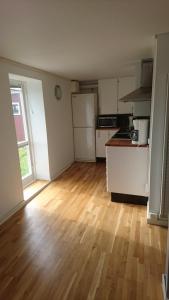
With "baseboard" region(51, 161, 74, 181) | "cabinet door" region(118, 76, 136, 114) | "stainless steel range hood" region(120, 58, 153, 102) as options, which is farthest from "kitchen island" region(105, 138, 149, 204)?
"cabinet door" region(118, 76, 136, 114)

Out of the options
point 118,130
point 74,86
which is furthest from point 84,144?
point 74,86

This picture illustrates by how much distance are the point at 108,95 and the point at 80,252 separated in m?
3.85

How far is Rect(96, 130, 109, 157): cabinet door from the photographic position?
4.95 meters

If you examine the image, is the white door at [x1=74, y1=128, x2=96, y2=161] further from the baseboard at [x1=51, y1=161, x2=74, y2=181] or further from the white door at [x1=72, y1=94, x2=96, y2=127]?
the baseboard at [x1=51, y1=161, x2=74, y2=181]

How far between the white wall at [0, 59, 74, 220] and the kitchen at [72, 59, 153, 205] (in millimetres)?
604

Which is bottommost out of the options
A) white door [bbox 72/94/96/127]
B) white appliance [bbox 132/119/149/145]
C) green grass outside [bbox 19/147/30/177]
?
green grass outside [bbox 19/147/30/177]

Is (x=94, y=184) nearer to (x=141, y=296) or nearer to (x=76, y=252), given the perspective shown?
(x=76, y=252)

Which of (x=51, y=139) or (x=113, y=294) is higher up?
(x=51, y=139)

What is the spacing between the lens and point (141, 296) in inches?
61.1

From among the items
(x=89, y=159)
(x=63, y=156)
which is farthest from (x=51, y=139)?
(x=89, y=159)

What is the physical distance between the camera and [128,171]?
288 cm

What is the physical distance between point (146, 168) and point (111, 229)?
98 cm

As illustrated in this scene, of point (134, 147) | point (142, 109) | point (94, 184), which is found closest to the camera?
point (134, 147)

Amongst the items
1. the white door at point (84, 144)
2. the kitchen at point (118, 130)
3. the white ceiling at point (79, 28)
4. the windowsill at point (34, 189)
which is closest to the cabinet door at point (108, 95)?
the kitchen at point (118, 130)
